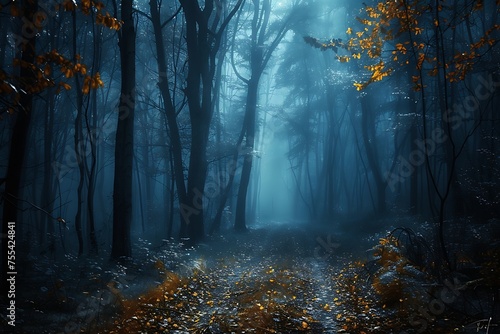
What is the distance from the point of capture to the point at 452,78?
7344 millimetres

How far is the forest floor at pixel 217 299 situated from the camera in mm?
5219

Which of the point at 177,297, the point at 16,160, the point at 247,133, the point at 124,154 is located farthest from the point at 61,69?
the point at 247,133

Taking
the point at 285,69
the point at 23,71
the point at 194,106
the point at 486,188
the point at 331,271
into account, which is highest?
the point at 285,69

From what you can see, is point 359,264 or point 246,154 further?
point 246,154

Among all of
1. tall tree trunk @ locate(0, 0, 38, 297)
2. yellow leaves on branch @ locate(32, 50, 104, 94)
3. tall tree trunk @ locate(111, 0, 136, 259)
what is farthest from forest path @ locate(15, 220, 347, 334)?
yellow leaves on branch @ locate(32, 50, 104, 94)

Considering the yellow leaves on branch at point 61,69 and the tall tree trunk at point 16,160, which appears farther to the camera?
the tall tree trunk at point 16,160

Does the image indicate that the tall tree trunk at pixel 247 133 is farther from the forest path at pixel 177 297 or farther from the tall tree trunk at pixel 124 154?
the tall tree trunk at pixel 124 154

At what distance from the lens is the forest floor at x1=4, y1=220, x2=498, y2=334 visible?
5.22 metres

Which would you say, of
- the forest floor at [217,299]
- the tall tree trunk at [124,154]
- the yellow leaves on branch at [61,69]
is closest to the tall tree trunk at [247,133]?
the forest floor at [217,299]

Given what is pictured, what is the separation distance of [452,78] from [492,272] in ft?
12.0

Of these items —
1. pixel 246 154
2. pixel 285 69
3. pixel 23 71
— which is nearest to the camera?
pixel 23 71

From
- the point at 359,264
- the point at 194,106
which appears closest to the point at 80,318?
the point at 359,264

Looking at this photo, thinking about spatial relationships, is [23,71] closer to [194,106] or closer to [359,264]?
[194,106]

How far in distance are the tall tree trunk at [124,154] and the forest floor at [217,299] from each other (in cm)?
60
